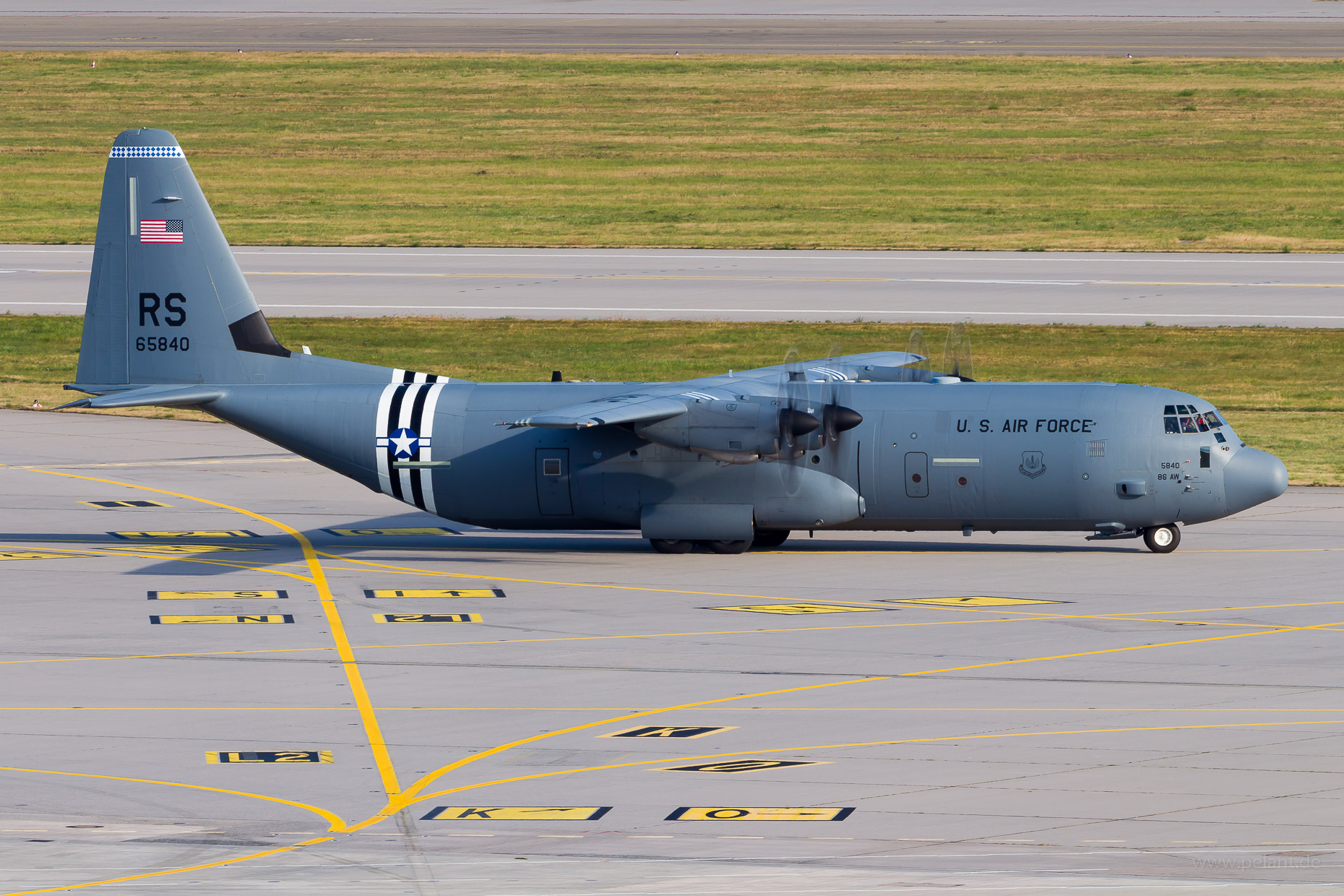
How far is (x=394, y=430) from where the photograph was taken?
32.8 m

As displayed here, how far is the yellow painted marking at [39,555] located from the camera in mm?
31828

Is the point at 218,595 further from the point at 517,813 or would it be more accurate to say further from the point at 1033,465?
the point at 1033,465

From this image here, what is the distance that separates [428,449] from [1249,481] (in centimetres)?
1501

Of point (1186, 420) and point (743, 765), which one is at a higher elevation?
point (1186, 420)

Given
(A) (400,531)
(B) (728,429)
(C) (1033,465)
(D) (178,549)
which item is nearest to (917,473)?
(C) (1033,465)

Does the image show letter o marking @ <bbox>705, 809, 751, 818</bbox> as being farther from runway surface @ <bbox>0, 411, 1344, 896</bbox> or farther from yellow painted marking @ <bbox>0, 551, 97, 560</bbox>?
yellow painted marking @ <bbox>0, 551, 97, 560</bbox>

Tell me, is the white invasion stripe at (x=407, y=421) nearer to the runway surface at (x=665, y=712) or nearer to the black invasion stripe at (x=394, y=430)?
the black invasion stripe at (x=394, y=430)

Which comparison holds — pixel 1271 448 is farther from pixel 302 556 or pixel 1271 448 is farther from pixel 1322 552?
pixel 302 556

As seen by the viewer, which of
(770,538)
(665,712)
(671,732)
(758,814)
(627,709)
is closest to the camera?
(758,814)

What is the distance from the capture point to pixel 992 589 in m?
29.1

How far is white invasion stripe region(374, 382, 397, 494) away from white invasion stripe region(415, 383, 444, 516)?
0.68 m

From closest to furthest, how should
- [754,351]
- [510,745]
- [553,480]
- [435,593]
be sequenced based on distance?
[510,745] → [435,593] → [553,480] → [754,351]

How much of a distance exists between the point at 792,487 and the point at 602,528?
12.4 ft

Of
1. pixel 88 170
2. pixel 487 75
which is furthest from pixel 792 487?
pixel 487 75
